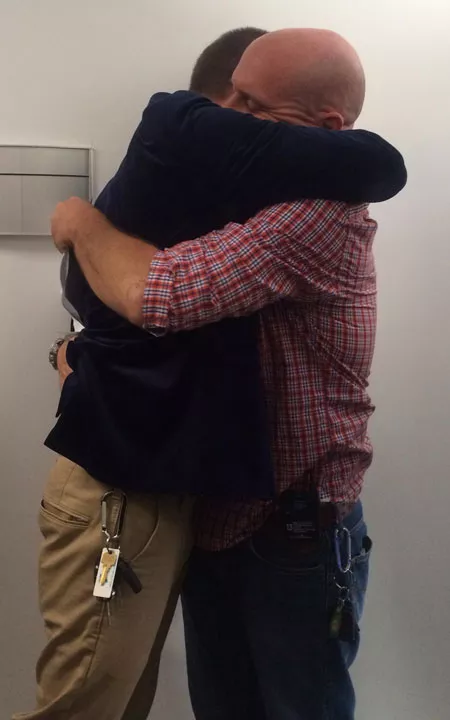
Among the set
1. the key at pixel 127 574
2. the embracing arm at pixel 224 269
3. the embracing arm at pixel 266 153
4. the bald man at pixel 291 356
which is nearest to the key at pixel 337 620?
the bald man at pixel 291 356

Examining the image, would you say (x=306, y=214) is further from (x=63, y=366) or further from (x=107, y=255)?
(x=63, y=366)

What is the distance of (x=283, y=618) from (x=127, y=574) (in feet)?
0.76

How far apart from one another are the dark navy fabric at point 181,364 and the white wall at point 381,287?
474mm

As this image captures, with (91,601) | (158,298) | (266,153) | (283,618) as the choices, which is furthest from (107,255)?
(283,618)

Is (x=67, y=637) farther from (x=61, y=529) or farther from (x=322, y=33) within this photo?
(x=322, y=33)

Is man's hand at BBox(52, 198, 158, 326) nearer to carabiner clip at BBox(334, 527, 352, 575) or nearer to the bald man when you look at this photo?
the bald man

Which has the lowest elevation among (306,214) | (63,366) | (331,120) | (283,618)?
(283,618)

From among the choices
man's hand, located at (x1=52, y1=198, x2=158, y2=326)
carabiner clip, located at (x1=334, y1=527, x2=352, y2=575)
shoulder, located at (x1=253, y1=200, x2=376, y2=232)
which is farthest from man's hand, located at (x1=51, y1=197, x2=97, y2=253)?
carabiner clip, located at (x1=334, y1=527, x2=352, y2=575)

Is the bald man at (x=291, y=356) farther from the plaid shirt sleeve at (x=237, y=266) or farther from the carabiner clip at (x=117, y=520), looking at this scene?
the carabiner clip at (x=117, y=520)

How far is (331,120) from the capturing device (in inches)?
31.4

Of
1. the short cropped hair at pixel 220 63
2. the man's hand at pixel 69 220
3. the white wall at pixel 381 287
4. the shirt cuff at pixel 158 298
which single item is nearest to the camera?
the shirt cuff at pixel 158 298

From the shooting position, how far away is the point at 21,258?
1.20m

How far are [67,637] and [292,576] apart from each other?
30 centimetres

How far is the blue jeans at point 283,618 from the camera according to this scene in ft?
2.74
